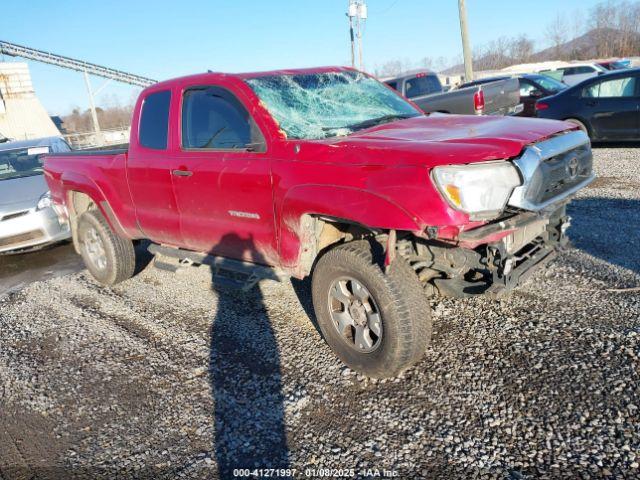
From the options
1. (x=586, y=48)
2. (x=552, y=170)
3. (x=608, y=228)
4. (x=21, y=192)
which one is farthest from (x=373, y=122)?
(x=586, y=48)

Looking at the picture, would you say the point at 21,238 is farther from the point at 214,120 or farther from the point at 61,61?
the point at 61,61

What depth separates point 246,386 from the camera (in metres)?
3.35

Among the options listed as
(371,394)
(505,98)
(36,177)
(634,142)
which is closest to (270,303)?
(371,394)

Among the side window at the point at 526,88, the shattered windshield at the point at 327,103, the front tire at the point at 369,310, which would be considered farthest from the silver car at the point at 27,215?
the side window at the point at 526,88

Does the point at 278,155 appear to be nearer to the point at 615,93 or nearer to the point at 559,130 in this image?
the point at 559,130

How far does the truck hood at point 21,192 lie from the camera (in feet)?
22.3

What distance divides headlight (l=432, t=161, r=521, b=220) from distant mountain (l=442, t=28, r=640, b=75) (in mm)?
72667

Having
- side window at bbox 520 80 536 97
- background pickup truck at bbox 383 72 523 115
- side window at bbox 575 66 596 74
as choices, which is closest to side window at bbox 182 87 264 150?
background pickup truck at bbox 383 72 523 115

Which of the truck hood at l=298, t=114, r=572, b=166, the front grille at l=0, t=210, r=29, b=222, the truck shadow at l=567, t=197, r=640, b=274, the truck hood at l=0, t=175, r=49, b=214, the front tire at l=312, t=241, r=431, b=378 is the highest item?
the truck hood at l=298, t=114, r=572, b=166

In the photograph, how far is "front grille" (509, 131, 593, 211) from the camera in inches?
111

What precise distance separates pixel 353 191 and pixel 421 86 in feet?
40.1

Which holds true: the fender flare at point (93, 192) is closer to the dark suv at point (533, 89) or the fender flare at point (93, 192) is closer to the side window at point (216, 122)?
the side window at point (216, 122)

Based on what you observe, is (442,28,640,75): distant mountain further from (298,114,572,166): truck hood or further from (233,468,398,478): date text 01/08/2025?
(233,468,398,478): date text 01/08/2025

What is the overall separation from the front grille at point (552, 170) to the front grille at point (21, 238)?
6.24 m
